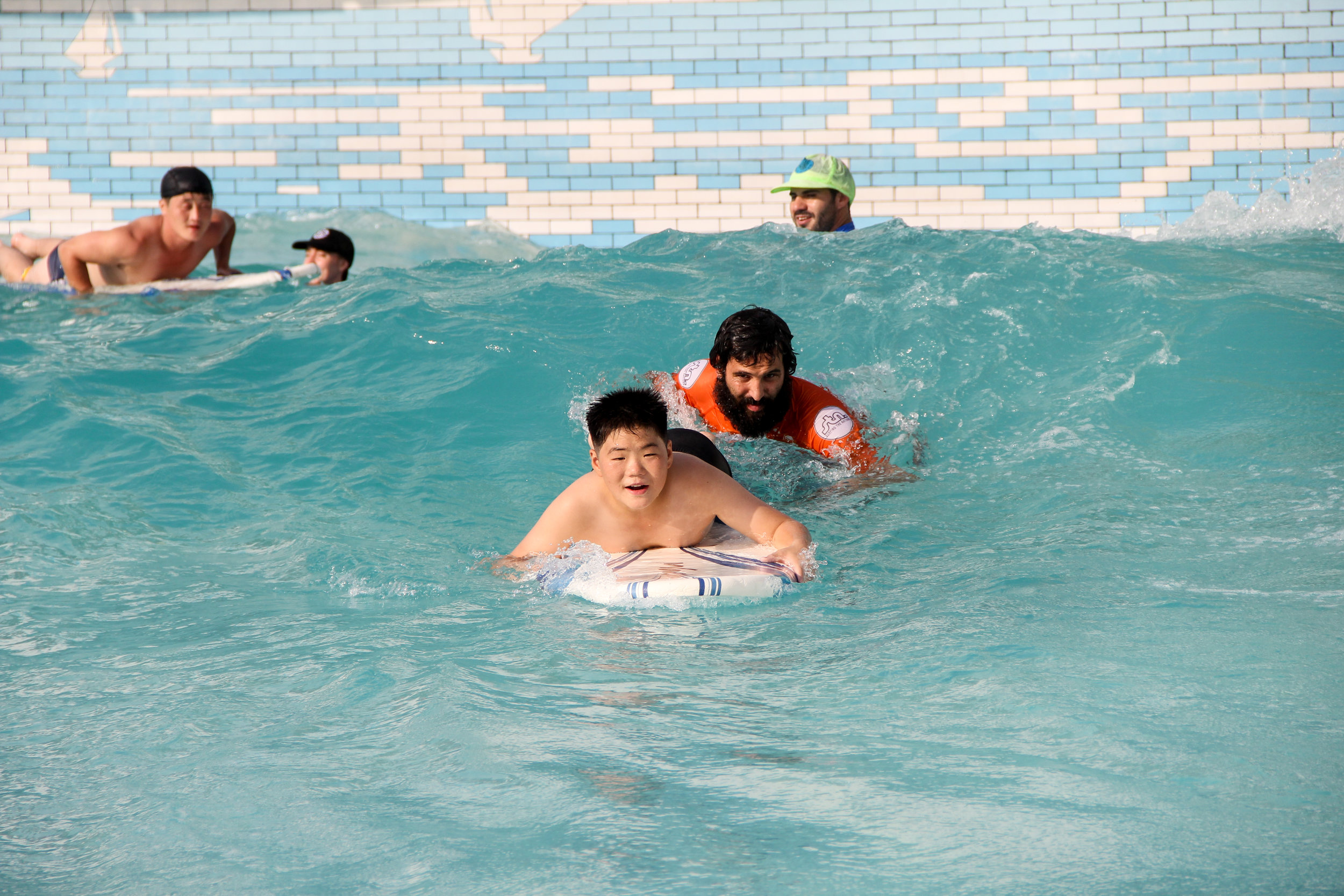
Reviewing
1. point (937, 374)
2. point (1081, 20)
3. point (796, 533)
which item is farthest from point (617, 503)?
point (1081, 20)

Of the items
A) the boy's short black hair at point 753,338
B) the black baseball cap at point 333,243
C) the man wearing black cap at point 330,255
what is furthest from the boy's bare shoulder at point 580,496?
the black baseball cap at point 333,243

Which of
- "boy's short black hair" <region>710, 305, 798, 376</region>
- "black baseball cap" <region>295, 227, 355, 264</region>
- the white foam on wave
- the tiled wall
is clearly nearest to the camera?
"boy's short black hair" <region>710, 305, 798, 376</region>

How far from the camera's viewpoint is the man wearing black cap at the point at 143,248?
7.94m

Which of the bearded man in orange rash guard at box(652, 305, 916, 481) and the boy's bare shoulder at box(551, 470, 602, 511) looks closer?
the boy's bare shoulder at box(551, 470, 602, 511)

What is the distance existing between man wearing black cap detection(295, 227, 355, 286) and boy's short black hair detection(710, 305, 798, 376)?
4.64 meters

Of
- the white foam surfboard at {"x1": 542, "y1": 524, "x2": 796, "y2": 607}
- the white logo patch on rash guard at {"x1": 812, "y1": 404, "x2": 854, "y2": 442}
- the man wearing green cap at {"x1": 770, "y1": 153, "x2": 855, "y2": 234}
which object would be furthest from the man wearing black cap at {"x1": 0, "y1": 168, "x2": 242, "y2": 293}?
the white foam surfboard at {"x1": 542, "y1": 524, "x2": 796, "y2": 607}

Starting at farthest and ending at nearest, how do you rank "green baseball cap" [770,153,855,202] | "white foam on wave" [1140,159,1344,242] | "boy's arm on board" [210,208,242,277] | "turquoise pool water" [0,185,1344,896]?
"white foam on wave" [1140,159,1344,242]
"boy's arm on board" [210,208,242,277]
"green baseball cap" [770,153,855,202]
"turquoise pool water" [0,185,1344,896]

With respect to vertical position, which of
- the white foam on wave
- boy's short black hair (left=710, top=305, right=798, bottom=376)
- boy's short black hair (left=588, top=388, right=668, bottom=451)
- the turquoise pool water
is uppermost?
the white foam on wave

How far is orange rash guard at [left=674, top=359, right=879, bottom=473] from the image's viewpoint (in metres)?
4.66

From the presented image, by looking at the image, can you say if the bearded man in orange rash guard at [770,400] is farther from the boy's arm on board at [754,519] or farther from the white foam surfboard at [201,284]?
the white foam surfboard at [201,284]

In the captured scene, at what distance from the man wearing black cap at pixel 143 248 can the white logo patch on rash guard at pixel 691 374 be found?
464 centimetres

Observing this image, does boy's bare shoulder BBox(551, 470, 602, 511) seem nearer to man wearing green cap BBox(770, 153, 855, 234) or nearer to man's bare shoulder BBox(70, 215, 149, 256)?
man wearing green cap BBox(770, 153, 855, 234)

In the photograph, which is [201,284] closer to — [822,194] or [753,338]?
[822,194]

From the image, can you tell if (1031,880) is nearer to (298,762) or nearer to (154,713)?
(298,762)
